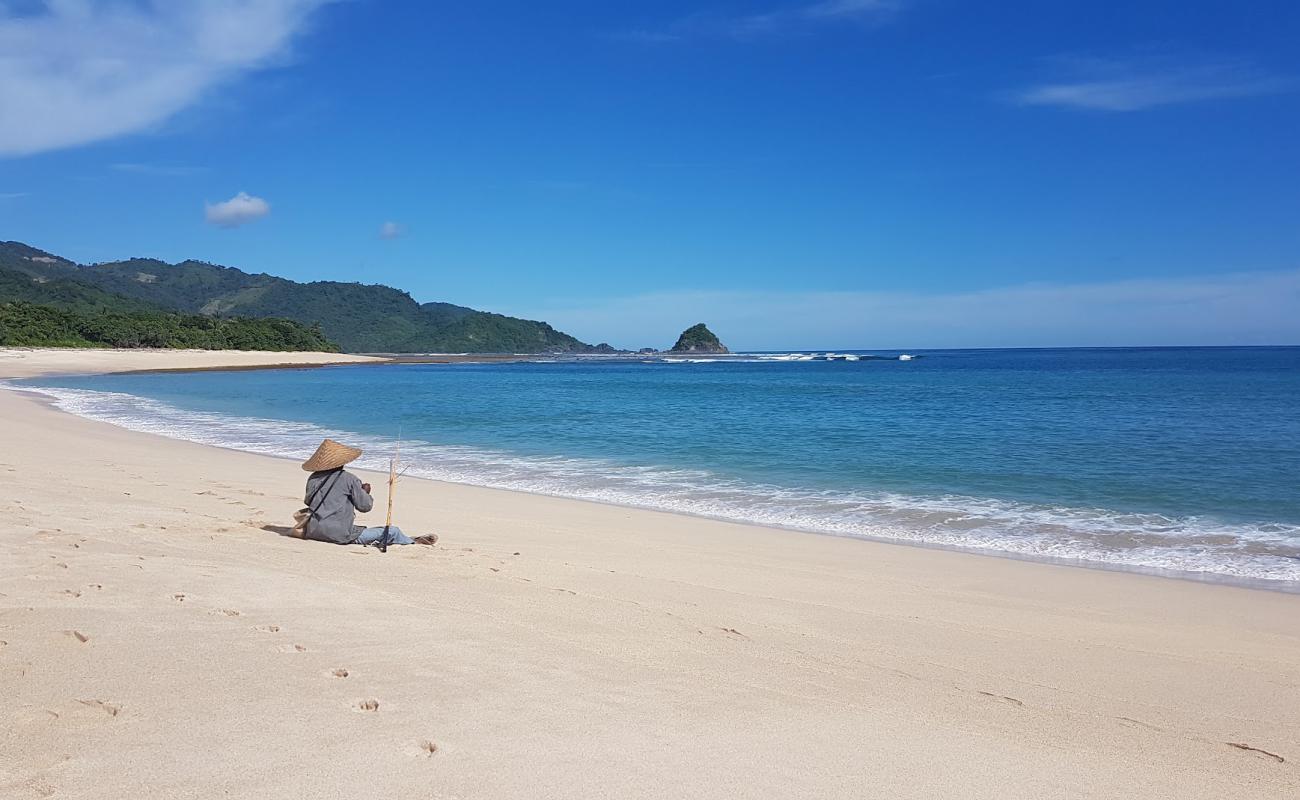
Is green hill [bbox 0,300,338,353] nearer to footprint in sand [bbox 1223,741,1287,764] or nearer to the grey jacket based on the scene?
the grey jacket

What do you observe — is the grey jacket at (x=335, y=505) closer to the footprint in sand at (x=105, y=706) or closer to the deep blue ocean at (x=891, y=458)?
the footprint in sand at (x=105, y=706)

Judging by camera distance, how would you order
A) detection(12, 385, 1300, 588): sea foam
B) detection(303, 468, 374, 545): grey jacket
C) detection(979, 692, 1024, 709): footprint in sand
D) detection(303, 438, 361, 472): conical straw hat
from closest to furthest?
detection(979, 692, 1024, 709): footprint in sand < detection(303, 468, 374, 545): grey jacket < detection(303, 438, 361, 472): conical straw hat < detection(12, 385, 1300, 588): sea foam

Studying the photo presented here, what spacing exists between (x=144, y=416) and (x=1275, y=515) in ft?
101

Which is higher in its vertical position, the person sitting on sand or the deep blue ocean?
the person sitting on sand

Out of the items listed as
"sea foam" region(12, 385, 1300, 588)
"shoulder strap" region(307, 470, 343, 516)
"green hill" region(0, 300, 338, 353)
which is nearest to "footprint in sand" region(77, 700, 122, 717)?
"shoulder strap" region(307, 470, 343, 516)

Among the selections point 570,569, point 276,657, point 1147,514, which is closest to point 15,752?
point 276,657

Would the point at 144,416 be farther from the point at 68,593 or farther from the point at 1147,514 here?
the point at 1147,514

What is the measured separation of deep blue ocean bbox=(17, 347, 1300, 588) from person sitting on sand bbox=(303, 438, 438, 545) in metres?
5.60

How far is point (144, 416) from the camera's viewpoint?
27.4 meters

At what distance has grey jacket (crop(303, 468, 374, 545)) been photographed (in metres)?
8.47

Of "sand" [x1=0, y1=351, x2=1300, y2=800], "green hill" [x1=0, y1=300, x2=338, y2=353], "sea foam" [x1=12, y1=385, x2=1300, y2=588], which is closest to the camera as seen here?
"sand" [x1=0, y1=351, x2=1300, y2=800]

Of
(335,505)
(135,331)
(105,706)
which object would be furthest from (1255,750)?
(135,331)

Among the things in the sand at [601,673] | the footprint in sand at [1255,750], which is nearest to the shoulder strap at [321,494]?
the sand at [601,673]

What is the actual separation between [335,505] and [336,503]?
0.08 feet
